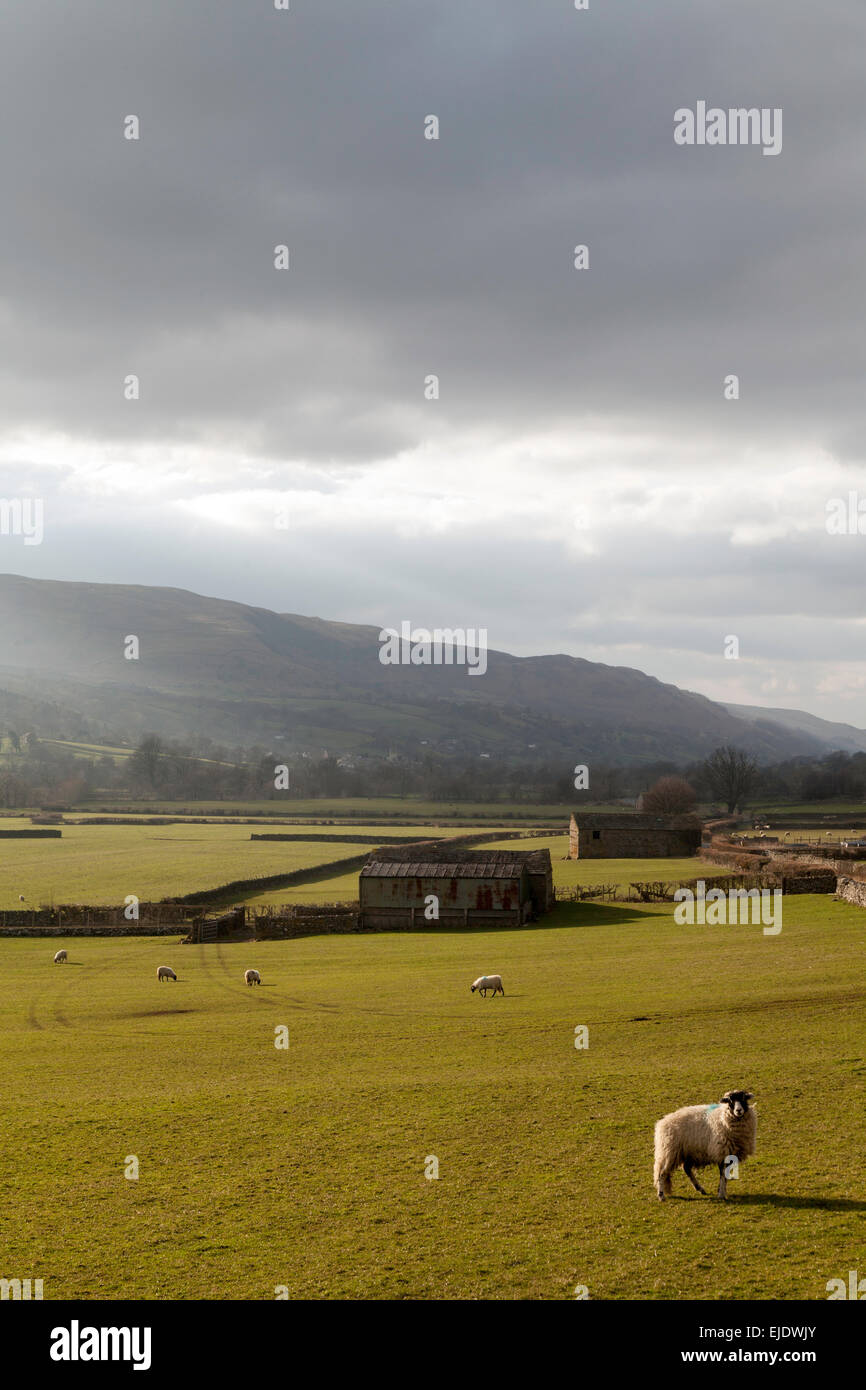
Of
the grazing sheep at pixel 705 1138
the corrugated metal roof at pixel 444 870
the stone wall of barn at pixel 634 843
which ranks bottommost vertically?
the stone wall of barn at pixel 634 843

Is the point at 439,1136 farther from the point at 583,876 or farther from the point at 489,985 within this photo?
the point at 583,876

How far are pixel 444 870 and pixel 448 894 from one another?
162 cm

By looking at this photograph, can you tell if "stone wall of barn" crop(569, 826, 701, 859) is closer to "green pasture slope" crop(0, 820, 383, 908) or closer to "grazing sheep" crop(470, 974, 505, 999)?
"green pasture slope" crop(0, 820, 383, 908)

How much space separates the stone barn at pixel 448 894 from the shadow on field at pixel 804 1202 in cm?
4887

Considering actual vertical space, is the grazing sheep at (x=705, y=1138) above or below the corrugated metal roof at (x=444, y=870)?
above

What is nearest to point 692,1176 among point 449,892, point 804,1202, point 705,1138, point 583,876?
point 705,1138

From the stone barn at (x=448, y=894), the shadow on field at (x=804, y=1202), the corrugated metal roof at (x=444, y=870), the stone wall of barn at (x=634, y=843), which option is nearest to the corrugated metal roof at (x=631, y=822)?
the stone wall of barn at (x=634, y=843)

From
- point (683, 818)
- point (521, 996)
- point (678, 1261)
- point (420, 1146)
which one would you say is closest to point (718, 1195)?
point (678, 1261)

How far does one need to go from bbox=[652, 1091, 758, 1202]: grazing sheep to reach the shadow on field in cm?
41

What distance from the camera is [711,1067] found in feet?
73.3

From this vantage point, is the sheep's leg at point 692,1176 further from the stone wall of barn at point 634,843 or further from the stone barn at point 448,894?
the stone wall of barn at point 634,843

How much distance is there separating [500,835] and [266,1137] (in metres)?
119

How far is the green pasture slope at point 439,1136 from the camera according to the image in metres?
13.4
